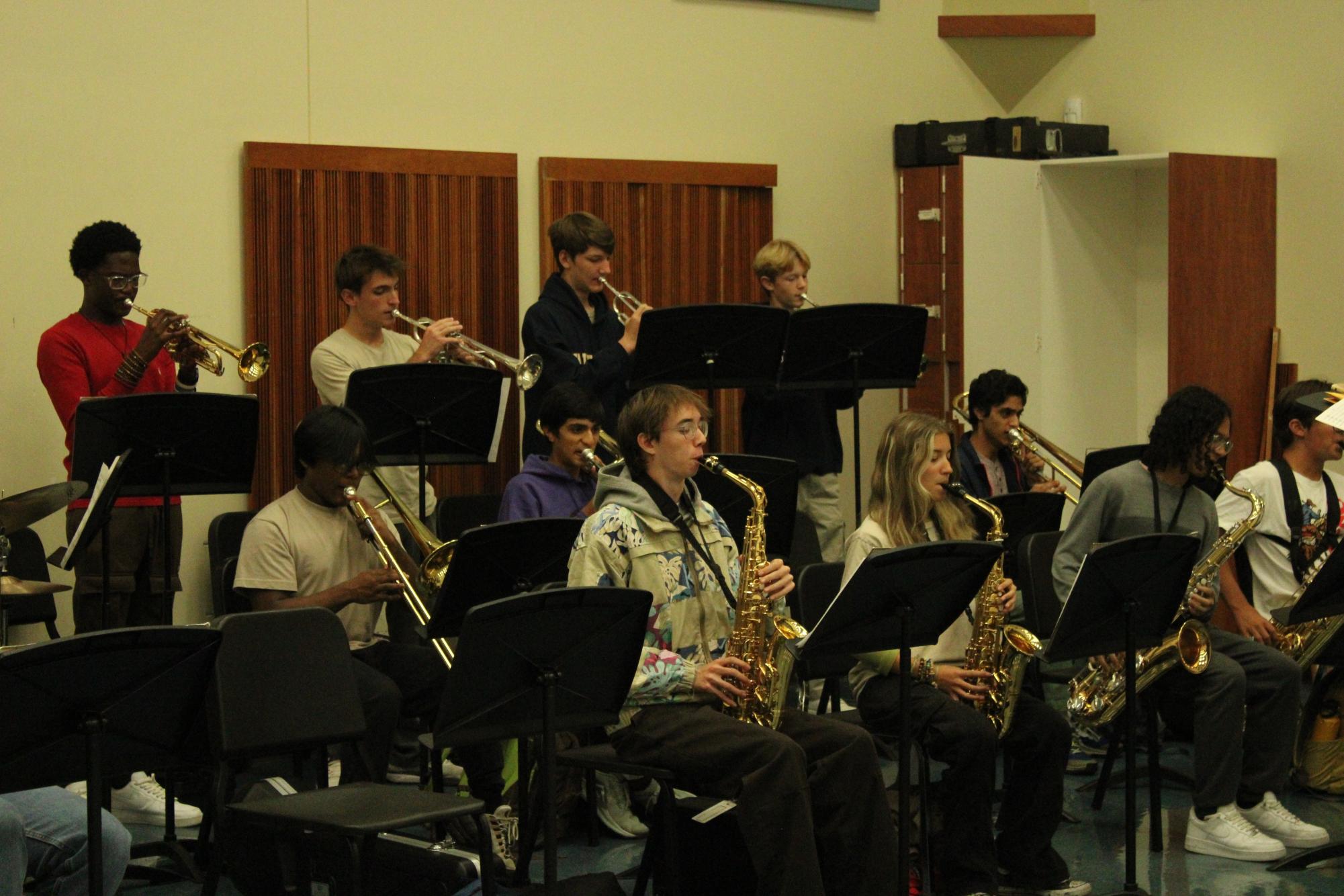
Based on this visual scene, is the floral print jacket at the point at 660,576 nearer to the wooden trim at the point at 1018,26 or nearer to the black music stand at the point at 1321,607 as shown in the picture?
the black music stand at the point at 1321,607

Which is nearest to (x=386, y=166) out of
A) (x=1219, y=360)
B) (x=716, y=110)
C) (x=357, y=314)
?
(x=357, y=314)

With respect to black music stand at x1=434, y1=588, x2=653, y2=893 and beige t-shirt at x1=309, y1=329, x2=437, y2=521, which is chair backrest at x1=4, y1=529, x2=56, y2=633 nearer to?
beige t-shirt at x1=309, y1=329, x2=437, y2=521

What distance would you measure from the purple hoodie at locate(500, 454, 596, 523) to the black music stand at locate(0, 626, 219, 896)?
2104 mm

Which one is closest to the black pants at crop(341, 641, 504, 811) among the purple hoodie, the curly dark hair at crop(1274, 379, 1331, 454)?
the purple hoodie

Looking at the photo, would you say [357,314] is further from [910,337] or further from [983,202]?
[983,202]

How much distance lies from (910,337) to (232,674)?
3329 mm

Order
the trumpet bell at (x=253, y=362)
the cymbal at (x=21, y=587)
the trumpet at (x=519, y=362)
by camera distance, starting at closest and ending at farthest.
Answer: the cymbal at (x=21, y=587) → the trumpet bell at (x=253, y=362) → the trumpet at (x=519, y=362)

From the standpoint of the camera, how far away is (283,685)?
401 cm

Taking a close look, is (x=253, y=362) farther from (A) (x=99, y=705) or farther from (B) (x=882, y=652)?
(A) (x=99, y=705)

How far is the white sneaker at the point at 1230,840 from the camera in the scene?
194 inches

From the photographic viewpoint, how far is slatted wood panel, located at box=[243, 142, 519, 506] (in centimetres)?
687

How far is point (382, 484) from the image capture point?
16.9 ft

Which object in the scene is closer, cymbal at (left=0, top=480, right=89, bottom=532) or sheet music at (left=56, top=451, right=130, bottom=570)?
cymbal at (left=0, top=480, right=89, bottom=532)

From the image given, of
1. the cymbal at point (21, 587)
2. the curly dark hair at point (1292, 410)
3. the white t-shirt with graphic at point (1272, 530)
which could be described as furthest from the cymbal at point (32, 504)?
the curly dark hair at point (1292, 410)
